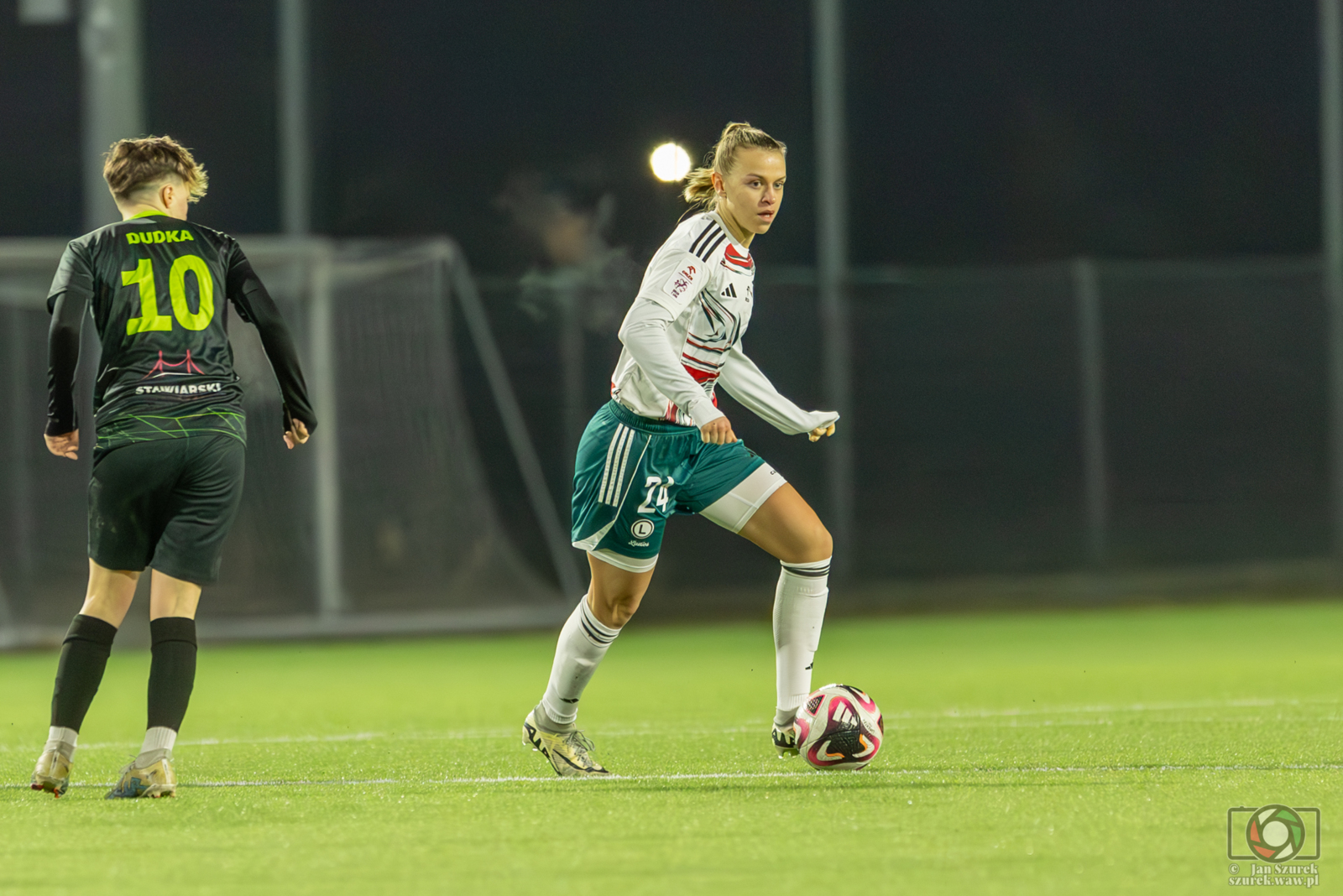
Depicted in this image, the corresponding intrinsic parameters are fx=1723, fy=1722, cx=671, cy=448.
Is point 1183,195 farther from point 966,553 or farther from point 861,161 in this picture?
point 966,553

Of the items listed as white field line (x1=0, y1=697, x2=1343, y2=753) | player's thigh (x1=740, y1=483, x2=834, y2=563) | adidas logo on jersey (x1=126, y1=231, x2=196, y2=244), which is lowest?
white field line (x1=0, y1=697, x2=1343, y2=753)

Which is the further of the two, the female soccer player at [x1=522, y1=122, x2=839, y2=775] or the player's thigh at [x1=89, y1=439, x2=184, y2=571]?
the female soccer player at [x1=522, y1=122, x2=839, y2=775]

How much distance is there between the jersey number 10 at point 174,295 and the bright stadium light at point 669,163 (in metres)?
8.69

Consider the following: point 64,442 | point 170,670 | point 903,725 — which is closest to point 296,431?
point 64,442

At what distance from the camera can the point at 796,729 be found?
4742mm

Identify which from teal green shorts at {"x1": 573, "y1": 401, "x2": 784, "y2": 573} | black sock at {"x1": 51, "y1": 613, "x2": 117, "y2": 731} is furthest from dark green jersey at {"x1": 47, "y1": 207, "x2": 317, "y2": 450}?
teal green shorts at {"x1": 573, "y1": 401, "x2": 784, "y2": 573}

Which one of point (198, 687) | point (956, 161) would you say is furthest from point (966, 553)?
point (198, 687)

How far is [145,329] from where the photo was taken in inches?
170

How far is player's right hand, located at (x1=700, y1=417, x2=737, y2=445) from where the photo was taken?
443 centimetres

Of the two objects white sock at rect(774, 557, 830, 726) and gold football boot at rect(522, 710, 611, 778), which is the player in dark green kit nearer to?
gold football boot at rect(522, 710, 611, 778)

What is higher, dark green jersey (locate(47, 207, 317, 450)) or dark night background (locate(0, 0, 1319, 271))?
dark night background (locate(0, 0, 1319, 271))

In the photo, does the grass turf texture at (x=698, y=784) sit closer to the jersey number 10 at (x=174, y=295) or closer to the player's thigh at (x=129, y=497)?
the player's thigh at (x=129, y=497)

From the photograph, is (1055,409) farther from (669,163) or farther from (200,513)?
(200,513)

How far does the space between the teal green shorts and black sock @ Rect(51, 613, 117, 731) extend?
4.14 feet
